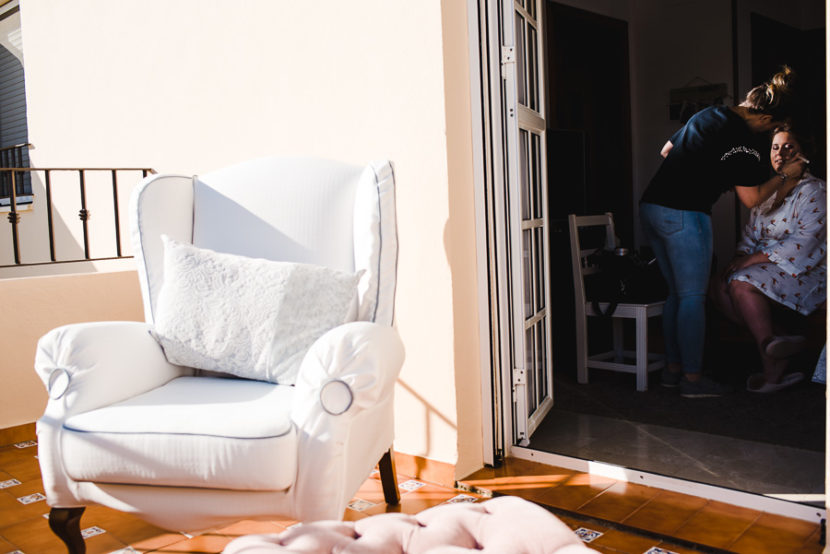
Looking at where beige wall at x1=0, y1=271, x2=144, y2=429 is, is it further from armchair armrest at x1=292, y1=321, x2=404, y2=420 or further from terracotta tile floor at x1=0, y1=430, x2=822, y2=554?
armchair armrest at x1=292, y1=321, x2=404, y2=420

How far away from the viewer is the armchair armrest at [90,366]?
1.80m

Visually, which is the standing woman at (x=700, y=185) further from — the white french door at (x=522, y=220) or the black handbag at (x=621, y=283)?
the white french door at (x=522, y=220)

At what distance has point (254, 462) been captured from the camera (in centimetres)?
160

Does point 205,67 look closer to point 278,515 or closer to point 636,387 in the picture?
point 278,515

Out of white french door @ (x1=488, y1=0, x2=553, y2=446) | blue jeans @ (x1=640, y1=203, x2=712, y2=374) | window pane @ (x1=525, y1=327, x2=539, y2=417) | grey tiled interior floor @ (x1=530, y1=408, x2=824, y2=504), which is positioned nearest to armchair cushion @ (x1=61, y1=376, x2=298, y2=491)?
white french door @ (x1=488, y1=0, x2=553, y2=446)

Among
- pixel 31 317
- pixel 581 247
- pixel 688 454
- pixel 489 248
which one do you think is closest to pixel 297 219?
pixel 489 248

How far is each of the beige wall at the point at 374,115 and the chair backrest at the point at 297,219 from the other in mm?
331

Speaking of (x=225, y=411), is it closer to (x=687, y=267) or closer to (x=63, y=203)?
(x=687, y=267)

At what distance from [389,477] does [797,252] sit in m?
2.29

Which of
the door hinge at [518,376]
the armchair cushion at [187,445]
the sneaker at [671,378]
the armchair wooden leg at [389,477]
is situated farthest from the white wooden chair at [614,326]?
the armchair cushion at [187,445]

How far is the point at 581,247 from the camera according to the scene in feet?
12.8

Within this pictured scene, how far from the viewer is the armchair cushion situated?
5.27 ft

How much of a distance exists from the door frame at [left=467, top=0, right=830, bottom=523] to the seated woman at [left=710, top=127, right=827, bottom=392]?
4.64ft

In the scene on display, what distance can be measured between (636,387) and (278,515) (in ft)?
7.65
